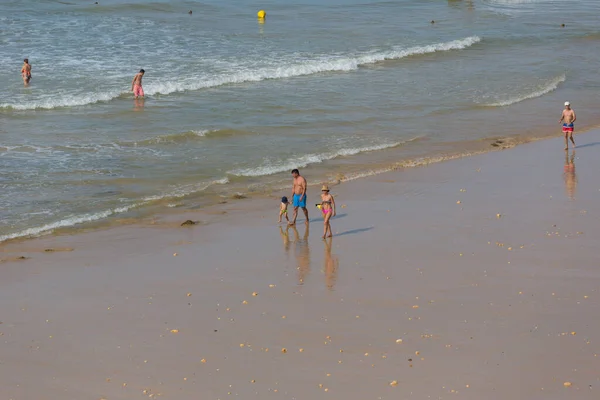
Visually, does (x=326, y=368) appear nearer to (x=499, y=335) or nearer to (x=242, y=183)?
(x=499, y=335)

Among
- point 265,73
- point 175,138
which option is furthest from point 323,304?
point 265,73

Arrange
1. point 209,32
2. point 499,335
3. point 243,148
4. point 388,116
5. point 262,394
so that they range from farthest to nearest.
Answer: point 209,32 < point 388,116 < point 243,148 < point 499,335 < point 262,394

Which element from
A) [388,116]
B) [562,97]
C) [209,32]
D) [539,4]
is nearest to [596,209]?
[388,116]

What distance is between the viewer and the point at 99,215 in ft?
59.1

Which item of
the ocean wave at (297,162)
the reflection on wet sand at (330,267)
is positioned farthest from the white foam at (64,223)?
the reflection on wet sand at (330,267)

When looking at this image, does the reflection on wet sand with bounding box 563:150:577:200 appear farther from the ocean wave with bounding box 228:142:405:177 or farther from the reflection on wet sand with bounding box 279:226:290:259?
the reflection on wet sand with bounding box 279:226:290:259

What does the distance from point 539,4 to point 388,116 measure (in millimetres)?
33524

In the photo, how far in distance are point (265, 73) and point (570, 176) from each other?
15.7m

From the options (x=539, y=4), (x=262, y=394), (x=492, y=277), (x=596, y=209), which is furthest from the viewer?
(x=539, y=4)

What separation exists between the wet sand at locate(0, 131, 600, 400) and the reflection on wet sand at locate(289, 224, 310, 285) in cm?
5

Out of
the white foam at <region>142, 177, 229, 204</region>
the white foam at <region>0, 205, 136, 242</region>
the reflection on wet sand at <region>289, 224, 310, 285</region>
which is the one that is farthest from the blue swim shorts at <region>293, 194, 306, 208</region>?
the white foam at <region>0, 205, 136, 242</region>

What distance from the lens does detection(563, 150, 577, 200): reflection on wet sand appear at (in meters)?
18.8

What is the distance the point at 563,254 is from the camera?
48.5ft

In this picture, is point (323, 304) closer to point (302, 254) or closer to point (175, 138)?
point (302, 254)
